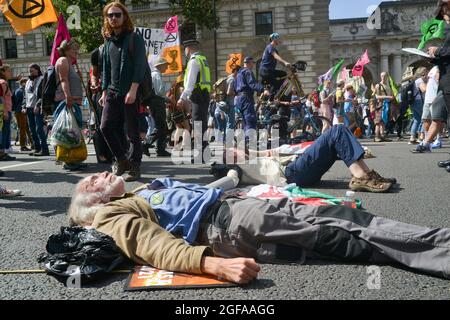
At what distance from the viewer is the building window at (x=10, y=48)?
136 ft

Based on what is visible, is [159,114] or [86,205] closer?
[86,205]

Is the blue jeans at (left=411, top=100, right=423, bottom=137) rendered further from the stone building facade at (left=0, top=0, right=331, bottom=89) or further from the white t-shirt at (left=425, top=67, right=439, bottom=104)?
the stone building facade at (left=0, top=0, right=331, bottom=89)

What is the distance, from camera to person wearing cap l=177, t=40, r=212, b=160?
294 inches

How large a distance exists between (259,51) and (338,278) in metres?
34.0

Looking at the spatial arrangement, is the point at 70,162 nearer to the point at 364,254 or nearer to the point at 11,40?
the point at 364,254

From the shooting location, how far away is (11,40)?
A: 136ft

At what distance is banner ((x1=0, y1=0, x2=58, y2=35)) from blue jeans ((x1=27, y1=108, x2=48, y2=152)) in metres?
4.03

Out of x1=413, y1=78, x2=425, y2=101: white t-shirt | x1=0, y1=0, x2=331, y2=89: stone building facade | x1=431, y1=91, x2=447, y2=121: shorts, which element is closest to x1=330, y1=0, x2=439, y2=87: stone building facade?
Answer: x1=0, y1=0, x2=331, y2=89: stone building facade

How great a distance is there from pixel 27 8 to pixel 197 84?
2.89 meters

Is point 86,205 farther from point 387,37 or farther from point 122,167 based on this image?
point 387,37

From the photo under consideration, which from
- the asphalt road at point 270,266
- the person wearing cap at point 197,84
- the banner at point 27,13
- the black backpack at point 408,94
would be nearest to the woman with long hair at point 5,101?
the banner at point 27,13

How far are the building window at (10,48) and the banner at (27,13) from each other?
1588 inches

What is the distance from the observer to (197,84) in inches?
302

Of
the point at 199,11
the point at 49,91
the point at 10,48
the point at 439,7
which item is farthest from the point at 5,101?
the point at 10,48
